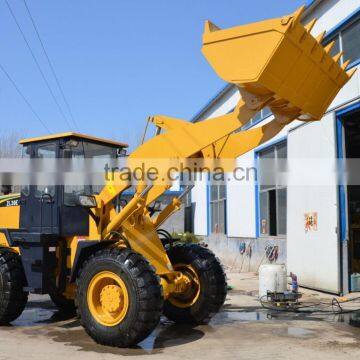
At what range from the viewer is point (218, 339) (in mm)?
7430

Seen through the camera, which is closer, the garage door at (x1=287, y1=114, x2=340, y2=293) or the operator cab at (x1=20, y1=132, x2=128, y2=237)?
the operator cab at (x1=20, y1=132, x2=128, y2=237)

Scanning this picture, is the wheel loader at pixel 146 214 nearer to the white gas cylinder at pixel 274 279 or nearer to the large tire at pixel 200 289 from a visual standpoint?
the large tire at pixel 200 289

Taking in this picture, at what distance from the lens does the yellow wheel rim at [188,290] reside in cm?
846

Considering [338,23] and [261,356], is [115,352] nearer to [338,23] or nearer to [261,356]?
[261,356]

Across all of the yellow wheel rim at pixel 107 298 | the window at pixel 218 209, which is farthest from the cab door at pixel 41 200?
the window at pixel 218 209

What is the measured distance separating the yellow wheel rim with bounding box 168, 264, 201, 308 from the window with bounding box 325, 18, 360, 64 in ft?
21.2

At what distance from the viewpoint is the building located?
39.1 feet

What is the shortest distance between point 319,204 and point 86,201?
718cm

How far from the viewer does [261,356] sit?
648cm

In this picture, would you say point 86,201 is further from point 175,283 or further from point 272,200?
point 272,200

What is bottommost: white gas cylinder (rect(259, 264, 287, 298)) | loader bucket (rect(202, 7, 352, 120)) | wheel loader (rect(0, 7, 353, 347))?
white gas cylinder (rect(259, 264, 287, 298))

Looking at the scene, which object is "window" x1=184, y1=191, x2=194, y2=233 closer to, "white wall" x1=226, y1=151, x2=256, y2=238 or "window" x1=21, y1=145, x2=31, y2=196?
"white wall" x1=226, y1=151, x2=256, y2=238

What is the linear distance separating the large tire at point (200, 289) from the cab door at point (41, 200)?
2102mm

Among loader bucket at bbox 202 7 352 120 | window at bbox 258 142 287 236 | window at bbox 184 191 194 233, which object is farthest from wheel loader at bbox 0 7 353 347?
window at bbox 184 191 194 233
